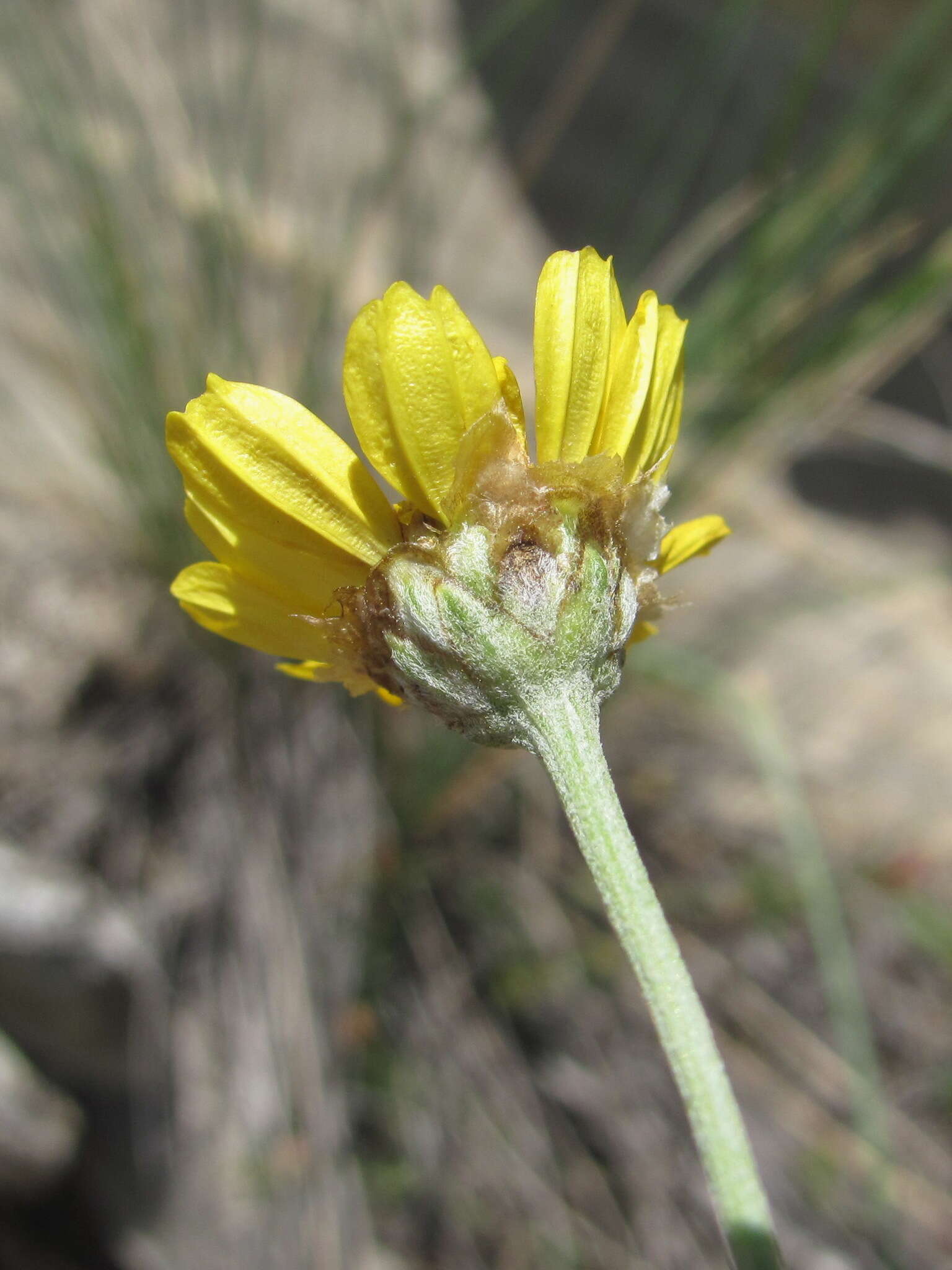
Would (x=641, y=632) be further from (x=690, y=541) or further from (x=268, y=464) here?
(x=268, y=464)

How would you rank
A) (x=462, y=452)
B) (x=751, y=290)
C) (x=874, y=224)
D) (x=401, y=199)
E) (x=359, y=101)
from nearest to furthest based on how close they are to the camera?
1. (x=462, y=452)
2. (x=751, y=290)
3. (x=874, y=224)
4. (x=401, y=199)
5. (x=359, y=101)

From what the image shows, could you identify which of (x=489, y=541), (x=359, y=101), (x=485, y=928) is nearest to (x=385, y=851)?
(x=485, y=928)

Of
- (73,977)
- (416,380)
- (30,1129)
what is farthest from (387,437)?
(30,1129)

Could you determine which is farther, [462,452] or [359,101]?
[359,101]

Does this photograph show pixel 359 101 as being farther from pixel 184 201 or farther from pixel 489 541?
pixel 489 541

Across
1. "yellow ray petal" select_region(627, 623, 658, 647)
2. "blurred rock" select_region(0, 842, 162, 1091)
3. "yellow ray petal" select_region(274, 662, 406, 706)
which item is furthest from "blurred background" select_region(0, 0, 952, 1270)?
"yellow ray petal" select_region(274, 662, 406, 706)

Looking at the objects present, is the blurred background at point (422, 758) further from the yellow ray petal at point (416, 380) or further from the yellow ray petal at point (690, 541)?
the yellow ray petal at point (416, 380)
